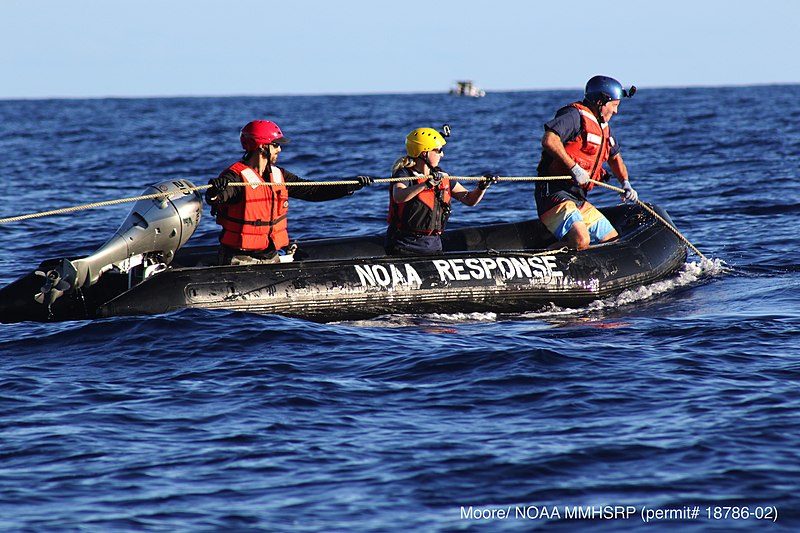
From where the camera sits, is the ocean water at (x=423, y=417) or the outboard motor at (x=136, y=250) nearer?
the ocean water at (x=423, y=417)

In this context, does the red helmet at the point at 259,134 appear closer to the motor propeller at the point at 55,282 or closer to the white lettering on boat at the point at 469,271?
the white lettering on boat at the point at 469,271

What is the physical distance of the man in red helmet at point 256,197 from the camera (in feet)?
28.4

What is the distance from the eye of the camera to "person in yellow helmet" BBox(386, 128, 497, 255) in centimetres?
909

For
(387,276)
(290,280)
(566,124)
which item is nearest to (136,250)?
(290,280)

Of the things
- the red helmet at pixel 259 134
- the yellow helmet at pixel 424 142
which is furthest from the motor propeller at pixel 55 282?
the yellow helmet at pixel 424 142

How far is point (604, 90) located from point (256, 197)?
3.41 m

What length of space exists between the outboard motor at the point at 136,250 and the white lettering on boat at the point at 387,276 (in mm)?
1591

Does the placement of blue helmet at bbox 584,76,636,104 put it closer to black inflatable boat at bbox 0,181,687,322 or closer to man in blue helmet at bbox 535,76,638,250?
man in blue helmet at bbox 535,76,638,250

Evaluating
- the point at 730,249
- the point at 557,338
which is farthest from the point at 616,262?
the point at 730,249

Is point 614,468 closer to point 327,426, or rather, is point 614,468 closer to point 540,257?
point 327,426

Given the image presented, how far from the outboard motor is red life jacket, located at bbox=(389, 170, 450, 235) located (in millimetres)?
1770

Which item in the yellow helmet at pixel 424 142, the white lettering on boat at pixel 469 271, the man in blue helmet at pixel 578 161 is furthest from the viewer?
the man in blue helmet at pixel 578 161

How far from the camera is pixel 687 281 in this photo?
10820 mm

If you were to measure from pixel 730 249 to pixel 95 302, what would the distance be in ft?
24.7
